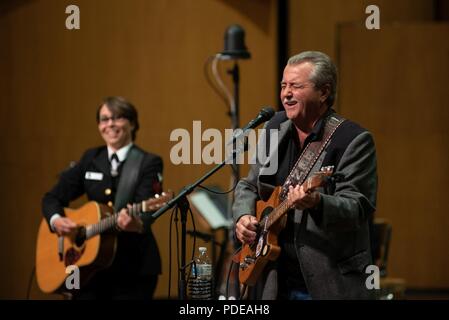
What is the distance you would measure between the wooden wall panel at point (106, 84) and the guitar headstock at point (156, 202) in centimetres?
239

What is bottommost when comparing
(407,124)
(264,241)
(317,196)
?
(264,241)

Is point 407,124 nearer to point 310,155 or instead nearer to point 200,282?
point 200,282

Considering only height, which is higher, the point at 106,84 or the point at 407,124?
the point at 106,84

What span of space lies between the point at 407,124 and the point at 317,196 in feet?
12.5

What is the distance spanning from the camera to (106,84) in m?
6.46

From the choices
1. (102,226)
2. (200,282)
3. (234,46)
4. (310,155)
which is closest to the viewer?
(310,155)

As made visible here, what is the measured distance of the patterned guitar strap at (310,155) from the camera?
3113 mm

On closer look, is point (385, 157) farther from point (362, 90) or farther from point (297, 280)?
point (297, 280)

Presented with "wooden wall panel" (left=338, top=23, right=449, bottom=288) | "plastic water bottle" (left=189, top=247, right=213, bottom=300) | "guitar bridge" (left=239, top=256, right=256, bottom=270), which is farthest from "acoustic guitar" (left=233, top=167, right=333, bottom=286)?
"wooden wall panel" (left=338, top=23, right=449, bottom=288)

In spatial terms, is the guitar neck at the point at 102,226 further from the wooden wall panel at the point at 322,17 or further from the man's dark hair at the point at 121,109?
the wooden wall panel at the point at 322,17

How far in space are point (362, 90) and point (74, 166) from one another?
9.31 ft

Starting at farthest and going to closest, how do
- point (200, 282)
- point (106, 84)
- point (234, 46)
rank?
point (106, 84) < point (234, 46) < point (200, 282)

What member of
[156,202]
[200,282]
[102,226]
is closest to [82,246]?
[102,226]
